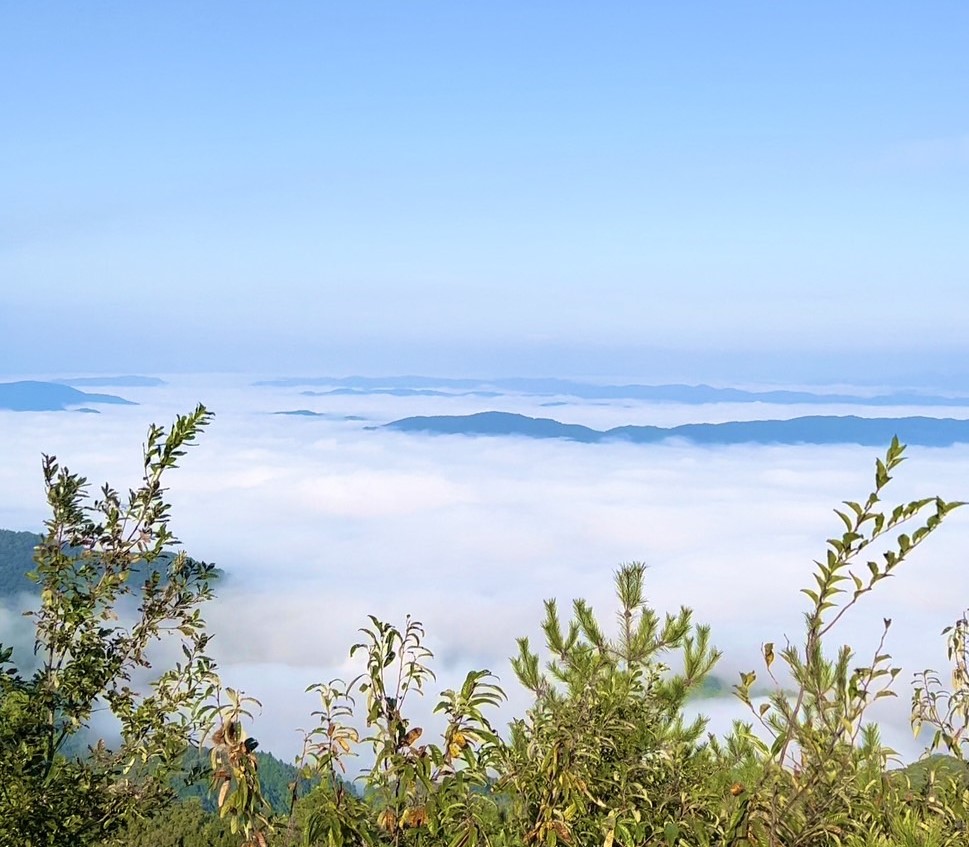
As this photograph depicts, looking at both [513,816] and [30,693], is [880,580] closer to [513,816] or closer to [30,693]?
[513,816]

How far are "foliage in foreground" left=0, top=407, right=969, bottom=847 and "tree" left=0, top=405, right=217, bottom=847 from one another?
0.05ft

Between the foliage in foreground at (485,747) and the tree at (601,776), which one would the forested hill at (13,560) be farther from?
the tree at (601,776)

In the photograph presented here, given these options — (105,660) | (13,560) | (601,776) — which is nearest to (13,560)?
(13,560)

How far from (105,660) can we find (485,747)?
311 centimetres

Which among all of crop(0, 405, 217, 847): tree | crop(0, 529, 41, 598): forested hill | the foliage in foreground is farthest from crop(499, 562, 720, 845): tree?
crop(0, 529, 41, 598): forested hill

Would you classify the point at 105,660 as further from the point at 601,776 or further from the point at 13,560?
the point at 13,560

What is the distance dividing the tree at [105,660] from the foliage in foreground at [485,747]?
14 mm

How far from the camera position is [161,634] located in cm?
581

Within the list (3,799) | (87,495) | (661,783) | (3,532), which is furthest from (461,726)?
(3,532)

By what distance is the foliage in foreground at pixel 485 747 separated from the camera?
2.67 metres

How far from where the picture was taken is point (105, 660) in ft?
18.1

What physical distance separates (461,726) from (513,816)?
40 centimetres

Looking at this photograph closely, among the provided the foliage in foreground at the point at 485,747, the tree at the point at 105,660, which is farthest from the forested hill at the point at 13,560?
the foliage in foreground at the point at 485,747

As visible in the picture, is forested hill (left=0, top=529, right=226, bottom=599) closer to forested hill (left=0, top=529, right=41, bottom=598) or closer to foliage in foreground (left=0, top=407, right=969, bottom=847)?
forested hill (left=0, top=529, right=41, bottom=598)
